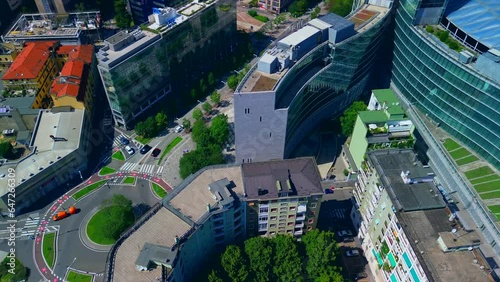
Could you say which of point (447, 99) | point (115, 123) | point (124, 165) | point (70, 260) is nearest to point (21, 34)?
point (115, 123)

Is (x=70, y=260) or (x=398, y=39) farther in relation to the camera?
(x=398, y=39)

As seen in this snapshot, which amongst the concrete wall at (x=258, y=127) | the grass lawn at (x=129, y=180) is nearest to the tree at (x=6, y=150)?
the grass lawn at (x=129, y=180)

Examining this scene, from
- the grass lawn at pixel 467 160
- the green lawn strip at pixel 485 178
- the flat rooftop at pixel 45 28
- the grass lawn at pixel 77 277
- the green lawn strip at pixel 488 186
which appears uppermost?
the flat rooftop at pixel 45 28

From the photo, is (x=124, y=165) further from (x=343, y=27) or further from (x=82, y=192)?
(x=343, y=27)

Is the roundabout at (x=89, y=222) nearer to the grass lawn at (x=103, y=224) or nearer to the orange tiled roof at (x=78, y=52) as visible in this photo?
the grass lawn at (x=103, y=224)

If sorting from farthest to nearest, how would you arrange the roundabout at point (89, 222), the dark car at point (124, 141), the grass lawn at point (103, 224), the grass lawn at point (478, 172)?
the dark car at point (124, 141)
the grass lawn at point (478, 172)
the grass lawn at point (103, 224)
the roundabout at point (89, 222)

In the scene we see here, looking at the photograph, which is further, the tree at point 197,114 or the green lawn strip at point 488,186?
the tree at point 197,114

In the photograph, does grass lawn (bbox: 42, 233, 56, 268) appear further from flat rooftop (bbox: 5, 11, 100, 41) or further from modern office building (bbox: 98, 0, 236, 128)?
flat rooftop (bbox: 5, 11, 100, 41)
